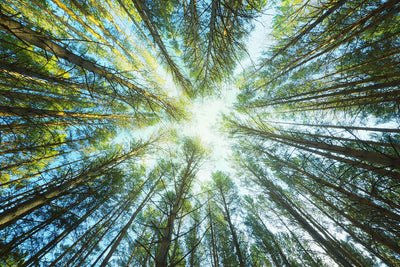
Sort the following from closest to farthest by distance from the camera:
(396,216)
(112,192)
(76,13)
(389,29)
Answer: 1. (396,216)
2. (389,29)
3. (76,13)
4. (112,192)

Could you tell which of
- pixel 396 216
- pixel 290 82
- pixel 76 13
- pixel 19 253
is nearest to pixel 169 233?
pixel 396 216

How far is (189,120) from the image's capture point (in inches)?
307

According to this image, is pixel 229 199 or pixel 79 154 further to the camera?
pixel 229 199

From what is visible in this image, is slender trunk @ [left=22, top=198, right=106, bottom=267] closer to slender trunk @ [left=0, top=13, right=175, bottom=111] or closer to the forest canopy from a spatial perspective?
the forest canopy

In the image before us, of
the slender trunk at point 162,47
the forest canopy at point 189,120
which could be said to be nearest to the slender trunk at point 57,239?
the forest canopy at point 189,120

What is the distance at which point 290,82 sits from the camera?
25.8ft

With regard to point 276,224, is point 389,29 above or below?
above

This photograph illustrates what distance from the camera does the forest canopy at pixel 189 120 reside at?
12.9ft

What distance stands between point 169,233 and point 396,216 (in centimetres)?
582

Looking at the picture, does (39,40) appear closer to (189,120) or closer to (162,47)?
(162,47)

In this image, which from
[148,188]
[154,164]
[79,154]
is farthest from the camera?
[154,164]

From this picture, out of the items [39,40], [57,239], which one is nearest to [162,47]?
[39,40]

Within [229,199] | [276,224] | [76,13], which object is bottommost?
[276,224]

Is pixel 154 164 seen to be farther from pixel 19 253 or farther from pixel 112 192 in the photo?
pixel 19 253
